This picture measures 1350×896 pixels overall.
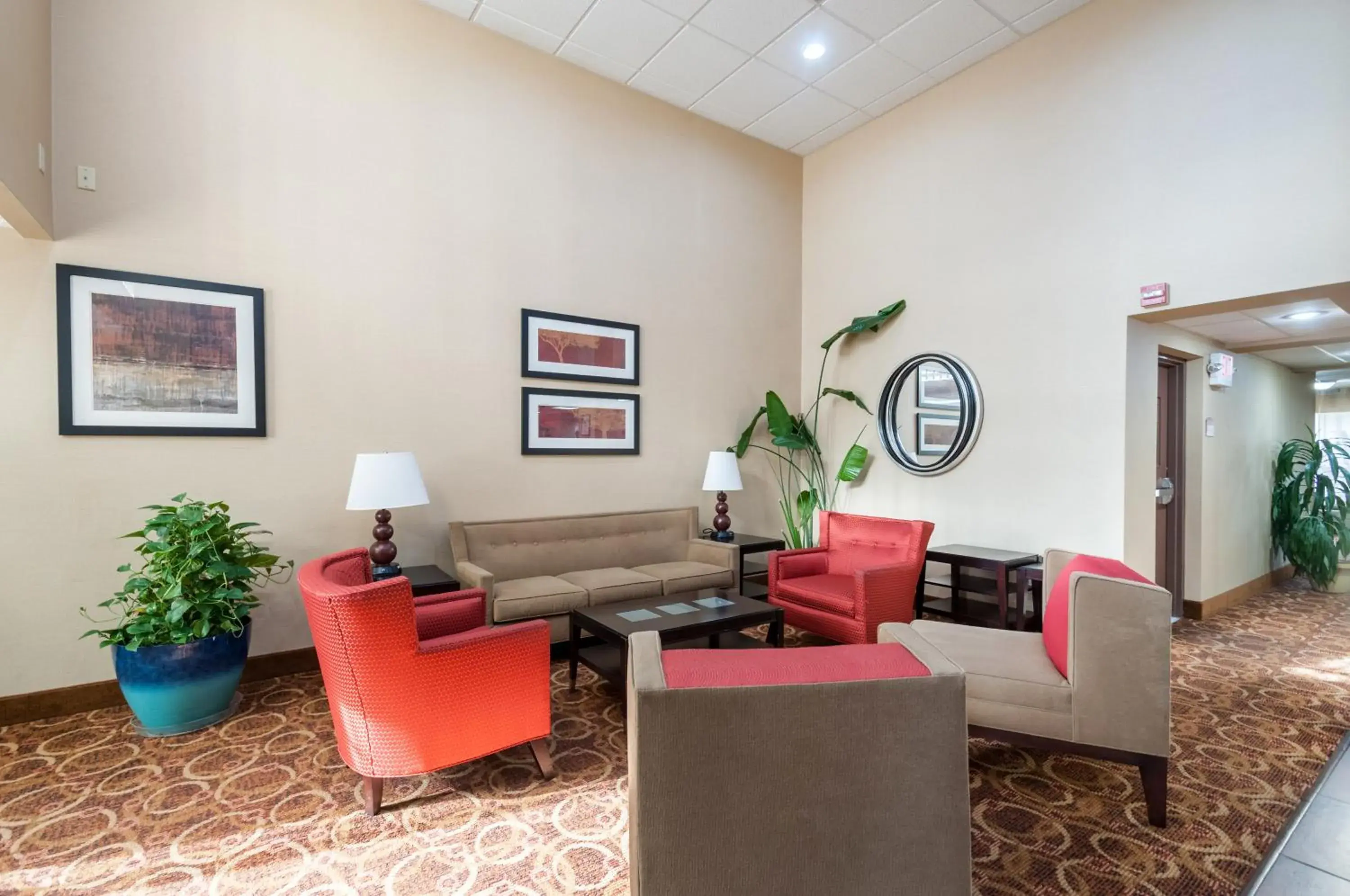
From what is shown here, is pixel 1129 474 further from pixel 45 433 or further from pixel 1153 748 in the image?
pixel 45 433

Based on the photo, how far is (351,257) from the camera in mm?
3830

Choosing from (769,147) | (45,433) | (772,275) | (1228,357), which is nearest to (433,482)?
(45,433)

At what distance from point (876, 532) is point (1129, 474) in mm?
1565

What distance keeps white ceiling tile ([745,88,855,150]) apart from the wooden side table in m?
3.59

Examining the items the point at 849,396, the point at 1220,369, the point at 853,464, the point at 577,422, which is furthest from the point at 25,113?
the point at 1220,369

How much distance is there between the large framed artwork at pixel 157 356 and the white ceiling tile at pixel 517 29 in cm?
230

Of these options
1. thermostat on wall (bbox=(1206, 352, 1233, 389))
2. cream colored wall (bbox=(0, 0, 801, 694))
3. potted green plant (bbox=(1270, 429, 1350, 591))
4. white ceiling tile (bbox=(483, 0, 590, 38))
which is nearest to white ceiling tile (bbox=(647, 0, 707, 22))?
white ceiling tile (bbox=(483, 0, 590, 38))

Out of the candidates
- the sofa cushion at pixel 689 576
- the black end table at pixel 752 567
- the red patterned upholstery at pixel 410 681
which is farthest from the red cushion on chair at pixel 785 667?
the black end table at pixel 752 567

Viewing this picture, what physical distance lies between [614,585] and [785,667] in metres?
2.77

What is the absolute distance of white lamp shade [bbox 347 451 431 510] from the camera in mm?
3283

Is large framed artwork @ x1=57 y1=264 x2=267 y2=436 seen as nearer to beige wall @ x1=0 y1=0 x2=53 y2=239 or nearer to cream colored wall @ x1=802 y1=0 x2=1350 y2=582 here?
beige wall @ x1=0 y1=0 x2=53 y2=239

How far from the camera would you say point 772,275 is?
584 centimetres

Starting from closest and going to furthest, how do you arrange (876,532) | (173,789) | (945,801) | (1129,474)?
(945,801), (173,789), (1129,474), (876,532)

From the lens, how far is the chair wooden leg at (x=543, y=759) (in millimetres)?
2469
